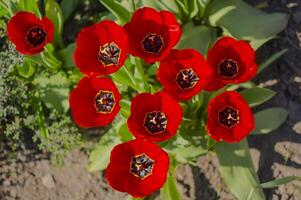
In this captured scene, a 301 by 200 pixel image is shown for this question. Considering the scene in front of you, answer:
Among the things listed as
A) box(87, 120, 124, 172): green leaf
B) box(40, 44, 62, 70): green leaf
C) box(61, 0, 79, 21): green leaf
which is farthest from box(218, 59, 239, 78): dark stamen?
box(61, 0, 79, 21): green leaf

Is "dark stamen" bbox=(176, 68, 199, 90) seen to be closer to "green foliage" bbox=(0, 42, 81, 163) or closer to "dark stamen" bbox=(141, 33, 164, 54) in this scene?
"dark stamen" bbox=(141, 33, 164, 54)

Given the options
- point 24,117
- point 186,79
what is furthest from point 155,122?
point 24,117

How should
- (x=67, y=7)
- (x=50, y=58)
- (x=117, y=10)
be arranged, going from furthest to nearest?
(x=67, y=7)
(x=50, y=58)
(x=117, y=10)

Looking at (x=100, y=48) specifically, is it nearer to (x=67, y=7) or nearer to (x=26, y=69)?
(x=26, y=69)

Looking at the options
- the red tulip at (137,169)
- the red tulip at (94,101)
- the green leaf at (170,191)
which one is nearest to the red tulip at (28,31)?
the red tulip at (94,101)

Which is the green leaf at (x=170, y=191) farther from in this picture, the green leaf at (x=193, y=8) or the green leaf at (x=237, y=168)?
the green leaf at (x=193, y=8)

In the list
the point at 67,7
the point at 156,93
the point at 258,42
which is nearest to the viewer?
the point at 156,93

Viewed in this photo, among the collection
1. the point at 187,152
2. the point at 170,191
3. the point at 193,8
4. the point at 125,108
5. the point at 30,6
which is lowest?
the point at 170,191
